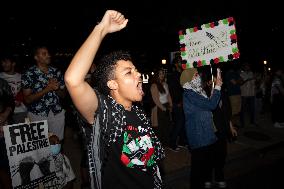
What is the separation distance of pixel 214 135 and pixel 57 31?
61.5 ft

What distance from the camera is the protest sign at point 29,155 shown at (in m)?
3.47

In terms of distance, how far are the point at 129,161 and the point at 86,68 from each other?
0.77 meters

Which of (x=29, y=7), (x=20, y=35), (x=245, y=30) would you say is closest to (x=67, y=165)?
(x=29, y=7)

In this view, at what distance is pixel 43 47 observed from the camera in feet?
14.5

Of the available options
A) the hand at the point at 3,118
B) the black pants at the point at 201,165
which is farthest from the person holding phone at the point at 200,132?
the hand at the point at 3,118

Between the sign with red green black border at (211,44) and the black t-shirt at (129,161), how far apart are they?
3182 mm

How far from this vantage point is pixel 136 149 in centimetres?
215

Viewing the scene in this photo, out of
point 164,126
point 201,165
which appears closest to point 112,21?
point 201,165

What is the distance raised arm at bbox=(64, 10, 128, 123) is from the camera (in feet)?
5.82

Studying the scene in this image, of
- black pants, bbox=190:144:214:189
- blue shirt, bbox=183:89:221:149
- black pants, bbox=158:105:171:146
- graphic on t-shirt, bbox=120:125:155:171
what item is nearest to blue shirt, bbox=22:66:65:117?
blue shirt, bbox=183:89:221:149

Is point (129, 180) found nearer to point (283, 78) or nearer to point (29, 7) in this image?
point (283, 78)

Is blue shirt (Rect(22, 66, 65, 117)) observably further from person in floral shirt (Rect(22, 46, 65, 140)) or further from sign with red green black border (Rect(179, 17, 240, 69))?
sign with red green black border (Rect(179, 17, 240, 69))

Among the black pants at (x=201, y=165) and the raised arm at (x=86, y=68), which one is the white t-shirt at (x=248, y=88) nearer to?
the black pants at (x=201, y=165)

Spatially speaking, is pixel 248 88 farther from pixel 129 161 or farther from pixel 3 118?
pixel 129 161
